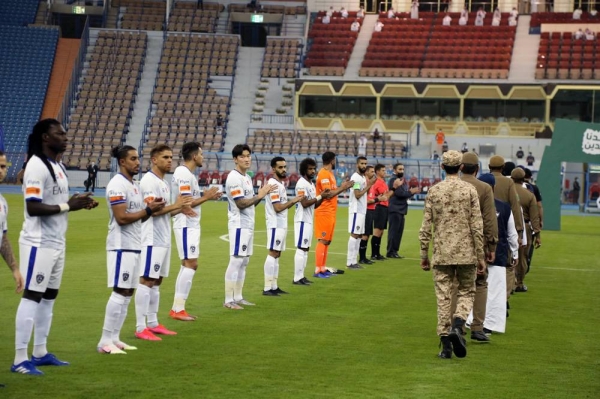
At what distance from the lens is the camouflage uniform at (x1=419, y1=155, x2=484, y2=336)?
1113cm

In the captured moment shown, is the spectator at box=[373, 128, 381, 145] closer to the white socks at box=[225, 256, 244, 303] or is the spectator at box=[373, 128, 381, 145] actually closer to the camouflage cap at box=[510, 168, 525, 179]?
the camouflage cap at box=[510, 168, 525, 179]

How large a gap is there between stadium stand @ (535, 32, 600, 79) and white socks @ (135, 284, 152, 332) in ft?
163

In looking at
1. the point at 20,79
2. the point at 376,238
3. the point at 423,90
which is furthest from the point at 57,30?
the point at 376,238

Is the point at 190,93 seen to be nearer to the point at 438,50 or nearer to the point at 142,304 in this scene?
the point at 438,50

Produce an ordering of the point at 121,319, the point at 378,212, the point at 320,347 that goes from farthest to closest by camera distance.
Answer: the point at 378,212 < the point at 320,347 < the point at 121,319

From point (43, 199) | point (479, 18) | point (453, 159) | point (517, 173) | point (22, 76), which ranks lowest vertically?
point (43, 199)

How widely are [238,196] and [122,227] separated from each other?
150 inches

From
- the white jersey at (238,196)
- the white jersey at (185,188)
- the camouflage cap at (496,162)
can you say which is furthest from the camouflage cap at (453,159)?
the white jersey at (238,196)

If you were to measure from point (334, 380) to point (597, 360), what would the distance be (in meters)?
3.55

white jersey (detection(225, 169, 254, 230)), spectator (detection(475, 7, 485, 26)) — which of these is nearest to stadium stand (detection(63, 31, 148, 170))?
spectator (detection(475, 7, 485, 26))

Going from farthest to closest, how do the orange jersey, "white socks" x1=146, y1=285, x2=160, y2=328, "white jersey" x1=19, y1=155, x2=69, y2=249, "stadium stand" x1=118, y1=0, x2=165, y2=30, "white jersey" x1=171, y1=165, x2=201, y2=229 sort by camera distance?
"stadium stand" x1=118, y1=0, x2=165, y2=30 → the orange jersey → "white jersey" x1=171, y1=165, x2=201, y2=229 → "white socks" x1=146, y1=285, x2=160, y2=328 → "white jersey" x1=19, y1=155, x2=69, y2=249

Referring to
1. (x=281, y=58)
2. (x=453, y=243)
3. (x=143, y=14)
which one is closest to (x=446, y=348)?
(x=453, y=243)

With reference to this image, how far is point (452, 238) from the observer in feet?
36.6

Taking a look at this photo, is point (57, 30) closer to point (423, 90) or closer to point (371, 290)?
point (423, 90)
